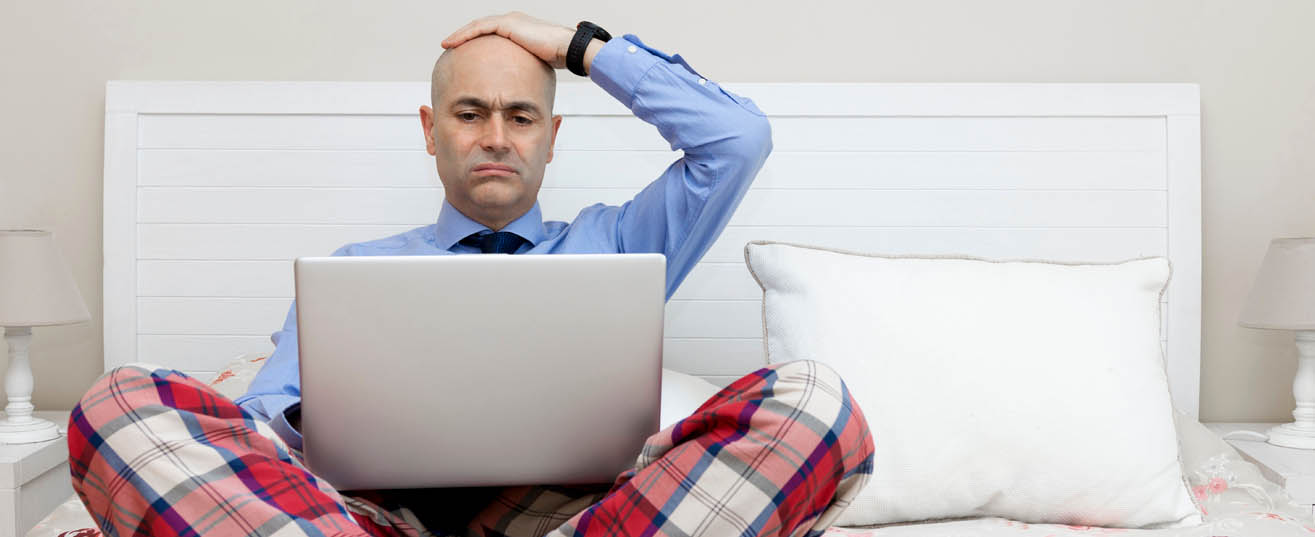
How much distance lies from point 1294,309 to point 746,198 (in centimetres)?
103

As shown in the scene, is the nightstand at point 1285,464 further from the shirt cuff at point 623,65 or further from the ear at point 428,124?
the ear at point 428,124

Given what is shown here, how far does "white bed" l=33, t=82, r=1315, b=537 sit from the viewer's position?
211 cm

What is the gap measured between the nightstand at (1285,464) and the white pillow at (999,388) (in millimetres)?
324

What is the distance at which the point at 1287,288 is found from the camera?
1.94 metres

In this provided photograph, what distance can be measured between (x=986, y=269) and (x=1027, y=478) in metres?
0.33

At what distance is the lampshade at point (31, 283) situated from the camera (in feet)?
6.13

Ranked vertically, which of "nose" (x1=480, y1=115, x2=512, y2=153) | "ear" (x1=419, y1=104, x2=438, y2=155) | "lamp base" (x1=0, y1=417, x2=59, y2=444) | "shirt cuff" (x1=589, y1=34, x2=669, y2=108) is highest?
"shirt cuff" (x1=589, y1=34, x2=669, y2=108)

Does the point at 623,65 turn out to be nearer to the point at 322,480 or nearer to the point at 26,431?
the point at 322,480

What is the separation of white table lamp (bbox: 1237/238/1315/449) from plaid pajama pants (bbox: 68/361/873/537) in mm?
1282

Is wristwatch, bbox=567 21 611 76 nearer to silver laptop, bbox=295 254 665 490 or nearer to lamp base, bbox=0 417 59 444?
silver laptop, bbox=295 254 665 490

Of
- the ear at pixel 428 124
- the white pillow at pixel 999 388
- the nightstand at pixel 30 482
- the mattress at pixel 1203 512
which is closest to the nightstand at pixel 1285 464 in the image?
the mattress at pixel 1203 512

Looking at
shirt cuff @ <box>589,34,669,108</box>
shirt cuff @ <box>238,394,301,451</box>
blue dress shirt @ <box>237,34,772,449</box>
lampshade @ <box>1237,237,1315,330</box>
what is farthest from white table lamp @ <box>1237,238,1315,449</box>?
shirt cuff @ <box>238,394,301,451</box>

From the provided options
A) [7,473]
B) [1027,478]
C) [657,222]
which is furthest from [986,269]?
[7,473]

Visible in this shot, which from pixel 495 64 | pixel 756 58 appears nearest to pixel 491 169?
pixel 495 64
